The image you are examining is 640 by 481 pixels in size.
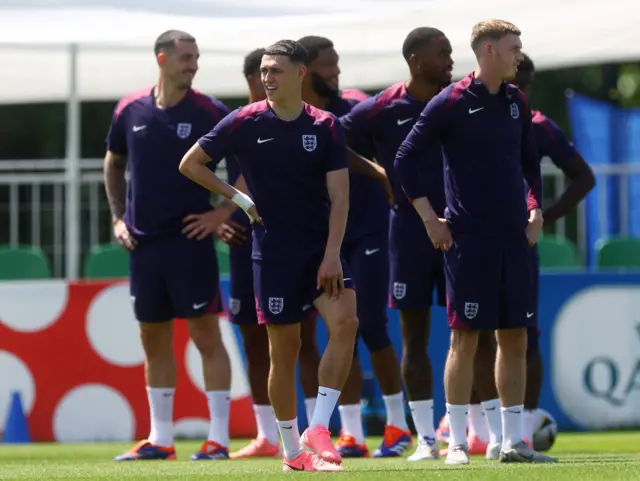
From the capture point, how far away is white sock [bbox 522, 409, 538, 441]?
10.5 m

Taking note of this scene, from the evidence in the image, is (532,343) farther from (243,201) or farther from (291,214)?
(243,201)

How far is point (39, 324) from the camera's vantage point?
513 inches

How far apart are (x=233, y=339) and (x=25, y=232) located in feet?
9.18

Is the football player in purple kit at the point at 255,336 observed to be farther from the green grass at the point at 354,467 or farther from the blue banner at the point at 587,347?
the blue banner at the point at 587,347

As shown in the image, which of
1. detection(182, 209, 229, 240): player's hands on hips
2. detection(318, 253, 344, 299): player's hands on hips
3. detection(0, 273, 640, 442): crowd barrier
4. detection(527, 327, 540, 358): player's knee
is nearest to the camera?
detection(318, 253, 344, 299): player's hands on hips

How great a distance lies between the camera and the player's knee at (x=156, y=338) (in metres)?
10.5

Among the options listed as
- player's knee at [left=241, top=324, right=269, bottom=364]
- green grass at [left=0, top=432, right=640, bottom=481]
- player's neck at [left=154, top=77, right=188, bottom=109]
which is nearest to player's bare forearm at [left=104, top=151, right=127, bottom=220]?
player's neck at [left=154, top=77, right=188, bottom=109]

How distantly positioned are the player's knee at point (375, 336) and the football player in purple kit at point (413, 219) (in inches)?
15.6

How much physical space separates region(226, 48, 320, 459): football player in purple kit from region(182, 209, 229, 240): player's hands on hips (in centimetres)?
23

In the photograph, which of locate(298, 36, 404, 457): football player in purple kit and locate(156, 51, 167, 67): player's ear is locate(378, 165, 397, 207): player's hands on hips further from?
locate(156, 51, 167, 67): player's ear

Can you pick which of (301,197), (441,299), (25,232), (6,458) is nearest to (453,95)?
(301,197)

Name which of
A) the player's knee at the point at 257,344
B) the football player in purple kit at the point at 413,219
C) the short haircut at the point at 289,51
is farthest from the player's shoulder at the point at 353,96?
the short haircut at the point at 289,51

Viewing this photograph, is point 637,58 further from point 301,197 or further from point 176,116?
point 301,197

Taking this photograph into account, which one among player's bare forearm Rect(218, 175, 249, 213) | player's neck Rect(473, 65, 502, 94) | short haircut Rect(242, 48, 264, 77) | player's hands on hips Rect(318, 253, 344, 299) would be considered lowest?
player's hands on hips Rect(318, 253, 344, 299)
